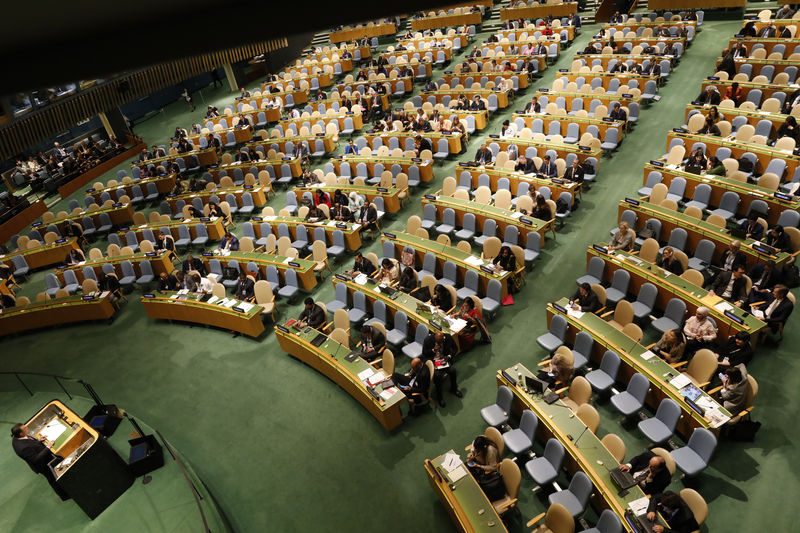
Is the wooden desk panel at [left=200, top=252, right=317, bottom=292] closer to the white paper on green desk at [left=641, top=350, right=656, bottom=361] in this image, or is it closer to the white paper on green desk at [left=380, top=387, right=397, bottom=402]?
the white paper on green desk at [left=380, top=387, right=397, bottom=402]

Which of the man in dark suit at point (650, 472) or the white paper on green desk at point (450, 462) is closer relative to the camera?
the man in dark suit at point (650, 472)

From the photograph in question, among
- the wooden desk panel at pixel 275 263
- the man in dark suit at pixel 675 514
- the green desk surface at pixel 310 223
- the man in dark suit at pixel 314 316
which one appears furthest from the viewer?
the green desk surface at pixel 310 223

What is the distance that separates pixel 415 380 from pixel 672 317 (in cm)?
448

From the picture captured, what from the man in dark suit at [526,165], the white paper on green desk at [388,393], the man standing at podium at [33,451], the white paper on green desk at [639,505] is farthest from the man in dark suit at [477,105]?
the man standing at podium at [33,451]

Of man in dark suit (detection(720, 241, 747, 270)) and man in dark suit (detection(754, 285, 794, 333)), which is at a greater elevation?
man in dark suit (detection(720, 241, 747, 270))

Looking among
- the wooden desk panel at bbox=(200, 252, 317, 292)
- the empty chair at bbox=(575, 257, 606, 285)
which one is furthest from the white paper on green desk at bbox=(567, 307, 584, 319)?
the wooden desk panel at bbox=(200, 252, 317, 292)

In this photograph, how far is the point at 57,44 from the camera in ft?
5.07

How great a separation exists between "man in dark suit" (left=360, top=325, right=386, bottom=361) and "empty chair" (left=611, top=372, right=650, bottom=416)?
4.07 meters

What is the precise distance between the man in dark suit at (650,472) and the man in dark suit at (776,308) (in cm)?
351

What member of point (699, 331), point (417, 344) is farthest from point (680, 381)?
point (417, 344)

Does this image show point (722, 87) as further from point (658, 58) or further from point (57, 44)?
point (57, 44)

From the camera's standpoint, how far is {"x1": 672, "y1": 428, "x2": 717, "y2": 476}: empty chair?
6371mm

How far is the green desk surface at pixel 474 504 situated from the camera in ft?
20.2

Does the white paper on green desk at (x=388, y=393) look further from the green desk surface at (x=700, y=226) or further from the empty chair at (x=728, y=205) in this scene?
the empty chair at (x=728, y=205)
